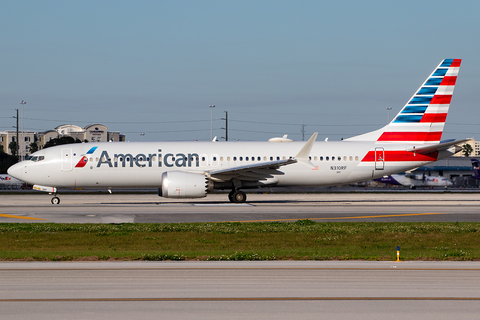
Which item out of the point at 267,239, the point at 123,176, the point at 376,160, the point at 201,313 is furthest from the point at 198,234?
the point at 376,160

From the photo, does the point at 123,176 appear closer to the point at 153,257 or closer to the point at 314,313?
the point at 153,257

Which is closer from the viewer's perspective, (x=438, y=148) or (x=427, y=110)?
(x=438, y=148)

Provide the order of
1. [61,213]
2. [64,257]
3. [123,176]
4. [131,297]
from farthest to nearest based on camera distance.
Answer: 1. [123,176]
2. [61,213]
3. [64,257]
4. [131,297]

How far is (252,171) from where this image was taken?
33812 millimetres

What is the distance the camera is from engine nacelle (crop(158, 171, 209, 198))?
105 ft

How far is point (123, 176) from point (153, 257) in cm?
2163

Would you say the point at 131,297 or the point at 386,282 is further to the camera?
the point at 386,282

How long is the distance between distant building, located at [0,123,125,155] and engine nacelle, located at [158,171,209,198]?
127 metres

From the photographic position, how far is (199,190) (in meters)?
32.2

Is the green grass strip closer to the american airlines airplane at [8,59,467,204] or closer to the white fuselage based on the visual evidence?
the american airlines airplane at [8,59,467,204]

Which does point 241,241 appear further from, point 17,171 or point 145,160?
point 17,171

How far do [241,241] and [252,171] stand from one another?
670 inches

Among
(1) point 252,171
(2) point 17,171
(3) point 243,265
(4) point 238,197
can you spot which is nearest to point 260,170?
(1) point 252,171

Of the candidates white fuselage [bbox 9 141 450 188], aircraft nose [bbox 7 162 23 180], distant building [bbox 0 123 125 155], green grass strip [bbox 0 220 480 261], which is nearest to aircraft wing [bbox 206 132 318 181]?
white fuselage [bbox 9 141 450 188]
